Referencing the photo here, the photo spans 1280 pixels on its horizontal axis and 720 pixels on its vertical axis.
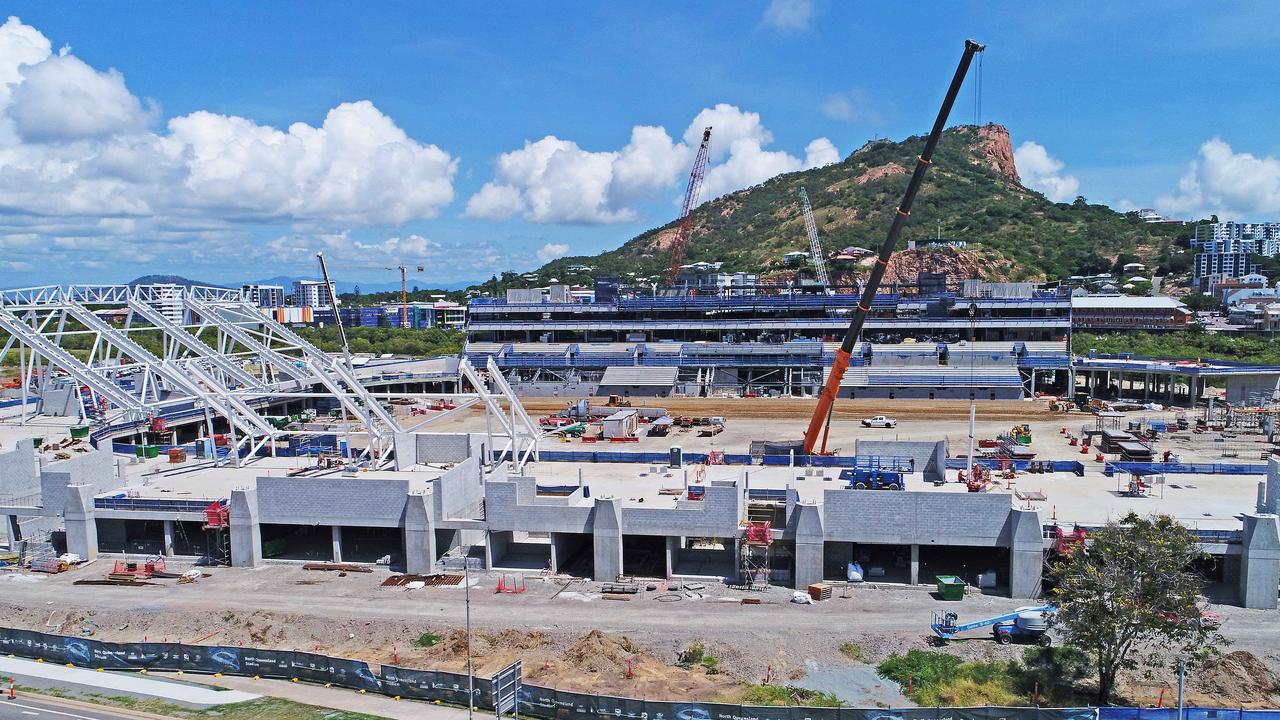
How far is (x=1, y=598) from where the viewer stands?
3978cm

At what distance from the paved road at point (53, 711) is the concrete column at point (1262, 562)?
42.4 meters

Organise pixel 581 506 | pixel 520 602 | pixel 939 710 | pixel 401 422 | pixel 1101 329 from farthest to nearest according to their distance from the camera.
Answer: pixel 1101 329 → pixel 401 422 → pixel 581 506 → pixel 520 602 → pixel 939 710

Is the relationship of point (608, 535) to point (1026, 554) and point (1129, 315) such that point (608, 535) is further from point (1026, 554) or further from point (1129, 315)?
point (1129, 315)

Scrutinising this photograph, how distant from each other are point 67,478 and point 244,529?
37.2 feet

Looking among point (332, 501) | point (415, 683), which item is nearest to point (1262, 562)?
point (415, 683)

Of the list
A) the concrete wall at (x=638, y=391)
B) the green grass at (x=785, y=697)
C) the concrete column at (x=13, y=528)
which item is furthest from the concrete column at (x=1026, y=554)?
the concrete wall at (x=638, y=391)

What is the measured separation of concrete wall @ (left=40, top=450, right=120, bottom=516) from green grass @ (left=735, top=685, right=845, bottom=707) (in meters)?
38.2

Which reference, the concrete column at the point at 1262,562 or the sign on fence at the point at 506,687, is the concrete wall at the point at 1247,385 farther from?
the sign on fence at the point at 506,687

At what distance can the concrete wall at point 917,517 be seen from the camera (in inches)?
1463

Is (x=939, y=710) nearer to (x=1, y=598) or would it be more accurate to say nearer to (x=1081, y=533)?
(x=1081, y=533)

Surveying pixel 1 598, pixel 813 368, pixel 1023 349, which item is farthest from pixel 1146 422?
pixel 1 598

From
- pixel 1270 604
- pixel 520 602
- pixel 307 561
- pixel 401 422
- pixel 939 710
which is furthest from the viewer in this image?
pixel 401 422

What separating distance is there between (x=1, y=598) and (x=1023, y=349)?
97.6m

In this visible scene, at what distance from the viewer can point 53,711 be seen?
27609 mm
